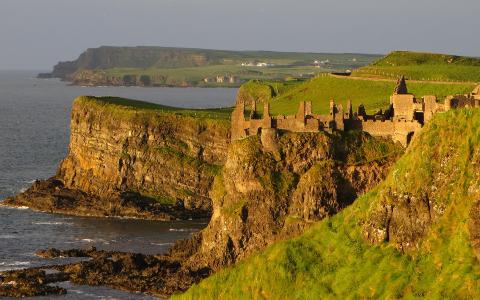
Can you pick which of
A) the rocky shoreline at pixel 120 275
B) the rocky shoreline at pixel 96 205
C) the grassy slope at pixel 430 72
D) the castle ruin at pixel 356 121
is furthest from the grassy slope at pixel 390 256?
the grassy slope at pixel 430 72

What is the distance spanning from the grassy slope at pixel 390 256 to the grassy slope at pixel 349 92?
74.1 meters

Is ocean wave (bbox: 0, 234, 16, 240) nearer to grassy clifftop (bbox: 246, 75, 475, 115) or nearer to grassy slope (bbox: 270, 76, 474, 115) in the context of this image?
grassy clifftop (bbox: 246, 75, 475, 115)

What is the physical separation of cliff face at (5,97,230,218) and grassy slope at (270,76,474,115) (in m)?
12.0

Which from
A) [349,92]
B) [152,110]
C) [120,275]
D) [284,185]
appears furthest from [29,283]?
[152,110]

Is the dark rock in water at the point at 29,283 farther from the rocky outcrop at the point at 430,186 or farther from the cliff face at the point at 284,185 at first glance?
the rocky outcrop at the point at 430,186

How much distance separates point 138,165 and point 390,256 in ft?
363

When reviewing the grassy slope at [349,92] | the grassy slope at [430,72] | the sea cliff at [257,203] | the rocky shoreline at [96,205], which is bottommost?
the rocky shoreline at [96,205]

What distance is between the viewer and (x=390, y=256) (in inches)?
2566

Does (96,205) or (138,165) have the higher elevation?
(138,165)

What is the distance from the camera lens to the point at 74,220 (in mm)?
154875

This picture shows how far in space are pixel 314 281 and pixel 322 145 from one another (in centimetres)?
5590

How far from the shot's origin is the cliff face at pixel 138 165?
16350 cm

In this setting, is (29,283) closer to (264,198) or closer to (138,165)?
(264,198)

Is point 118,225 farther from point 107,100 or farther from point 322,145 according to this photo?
point 107,100
